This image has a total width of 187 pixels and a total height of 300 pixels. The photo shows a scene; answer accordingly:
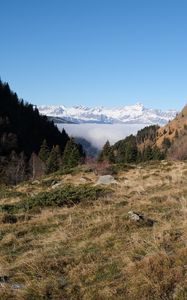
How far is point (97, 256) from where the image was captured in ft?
30.3

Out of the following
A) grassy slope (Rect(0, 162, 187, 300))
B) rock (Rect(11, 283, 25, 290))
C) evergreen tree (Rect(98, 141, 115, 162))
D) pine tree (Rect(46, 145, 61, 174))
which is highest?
grassy slope (Rect(0, 162, 187, 300))

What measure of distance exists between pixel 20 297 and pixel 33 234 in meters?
4.86

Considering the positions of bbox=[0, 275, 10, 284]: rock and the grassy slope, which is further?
bbox=[0, 275, 10, 284]: rock

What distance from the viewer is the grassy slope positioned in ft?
24.5

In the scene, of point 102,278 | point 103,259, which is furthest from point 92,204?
point 102,278

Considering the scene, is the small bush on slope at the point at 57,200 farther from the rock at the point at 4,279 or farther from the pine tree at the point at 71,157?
the pine tree at the point at 71,157

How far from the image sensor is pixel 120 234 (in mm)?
10828

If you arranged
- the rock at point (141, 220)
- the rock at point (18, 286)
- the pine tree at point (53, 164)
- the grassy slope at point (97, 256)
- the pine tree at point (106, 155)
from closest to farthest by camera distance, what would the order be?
the grassy slope at point (97, 256)
the rock at point (18, 286)
the rock at point (141, 220)
the pine tree at point (53, 164)
the pine tree at point (106, 155)

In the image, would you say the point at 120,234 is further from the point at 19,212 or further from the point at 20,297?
the point at 19,212

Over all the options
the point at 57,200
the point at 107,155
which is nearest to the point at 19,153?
the point at 107,155

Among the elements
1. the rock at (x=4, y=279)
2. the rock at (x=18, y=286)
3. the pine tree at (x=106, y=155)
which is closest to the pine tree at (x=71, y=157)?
the pine tree at (x=106, y=155)

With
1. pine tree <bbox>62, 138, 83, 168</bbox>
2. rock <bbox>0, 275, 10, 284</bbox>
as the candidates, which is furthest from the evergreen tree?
rock <bbox>0, 275, 10, 284</bbox>

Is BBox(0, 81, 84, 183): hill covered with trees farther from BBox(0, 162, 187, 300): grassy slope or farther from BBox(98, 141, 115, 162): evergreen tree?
BBox(0, 162, 187, 300): grassy slope

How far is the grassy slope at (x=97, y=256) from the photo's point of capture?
7.46 metres
